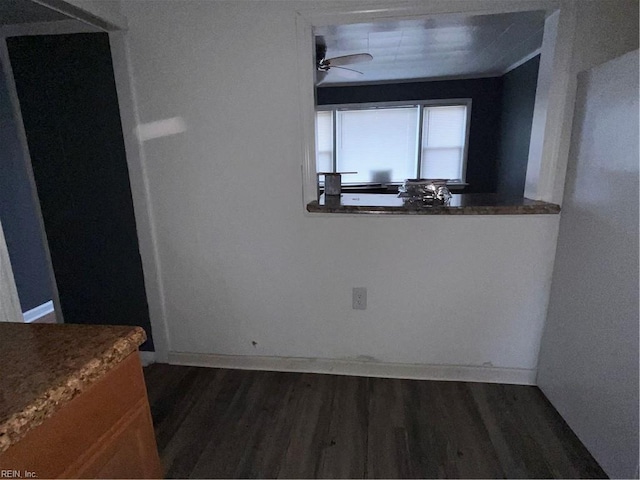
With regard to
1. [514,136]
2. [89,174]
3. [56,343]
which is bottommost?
[56,343]

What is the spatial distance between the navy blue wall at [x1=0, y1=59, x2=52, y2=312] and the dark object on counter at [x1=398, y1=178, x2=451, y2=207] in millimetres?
2715

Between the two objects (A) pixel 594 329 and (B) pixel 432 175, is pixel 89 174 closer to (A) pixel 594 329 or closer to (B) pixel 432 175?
(A) pixel 594 329

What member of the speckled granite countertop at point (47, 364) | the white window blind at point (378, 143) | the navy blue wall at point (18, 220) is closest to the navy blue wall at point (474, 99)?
the white window blind at point (378, 143)

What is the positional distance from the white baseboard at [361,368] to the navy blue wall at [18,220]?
1617 mm

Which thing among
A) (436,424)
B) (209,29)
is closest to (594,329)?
(436,424)

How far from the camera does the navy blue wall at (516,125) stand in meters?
3.91

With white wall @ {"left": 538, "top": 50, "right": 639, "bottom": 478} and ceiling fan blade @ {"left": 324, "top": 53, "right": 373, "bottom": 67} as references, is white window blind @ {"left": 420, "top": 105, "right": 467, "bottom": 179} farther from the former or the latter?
white wall @ {"left": 538, "top": 50, "right": 639, "bottom": 478}

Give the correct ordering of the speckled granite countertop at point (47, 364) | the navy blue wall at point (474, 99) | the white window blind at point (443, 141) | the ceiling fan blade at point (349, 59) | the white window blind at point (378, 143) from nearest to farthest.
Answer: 1. the speckled granite countertop at point (47, 364)
2. the ceiling fan blade at point (349, 59)
3. the navy blue wall at point (474, 99)
4. the white window blind at point (443, 141)
5. the white window blind at point (378, 143)

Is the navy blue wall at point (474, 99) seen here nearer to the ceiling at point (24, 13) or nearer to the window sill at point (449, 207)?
the window sill at point (449, 207)

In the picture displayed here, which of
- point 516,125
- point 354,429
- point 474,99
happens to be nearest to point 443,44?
point 516,125

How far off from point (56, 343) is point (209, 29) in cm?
157

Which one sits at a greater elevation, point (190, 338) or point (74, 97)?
point (74, 97)

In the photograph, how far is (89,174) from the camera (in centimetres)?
188

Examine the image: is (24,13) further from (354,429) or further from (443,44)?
(443,44)
